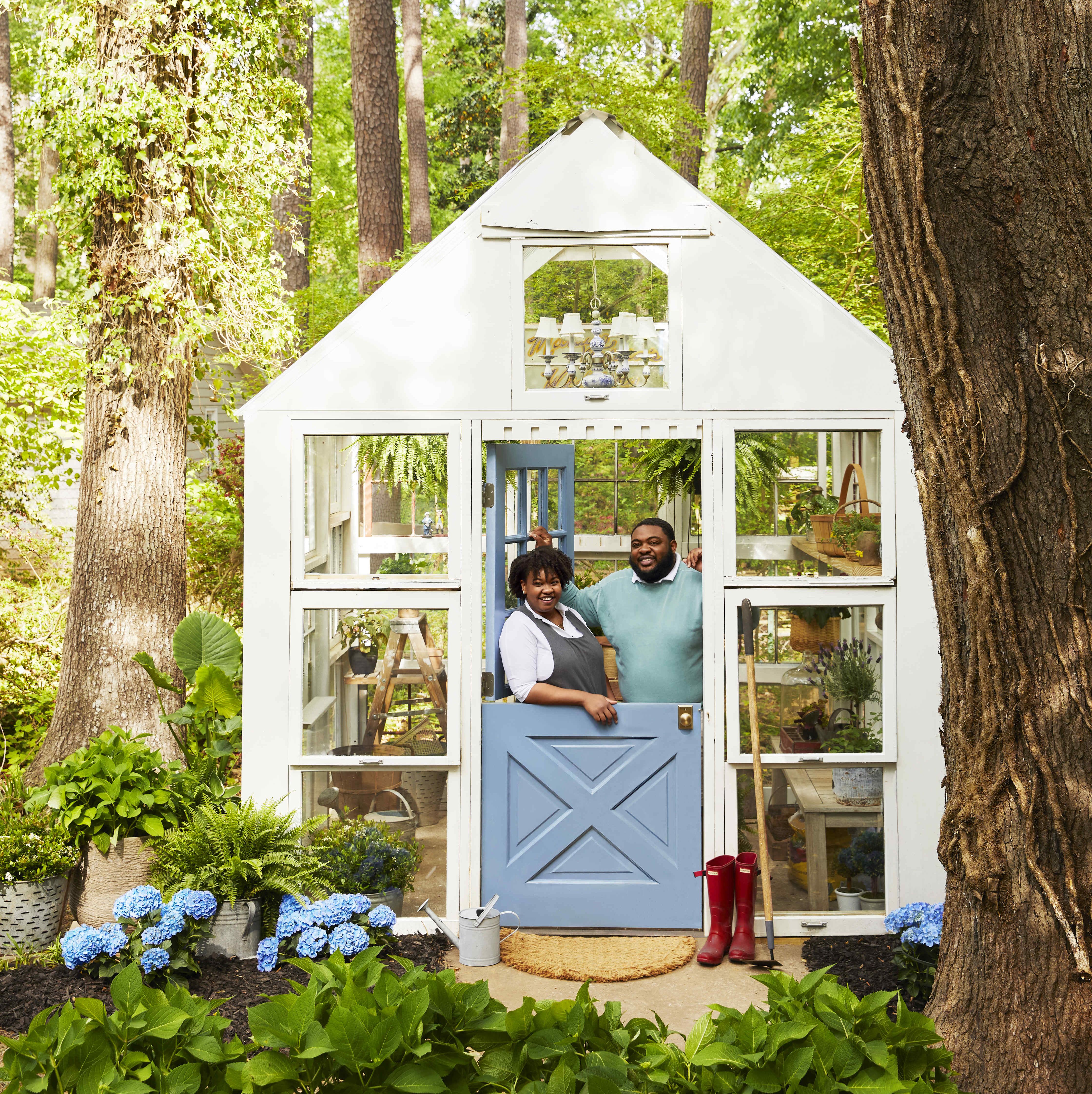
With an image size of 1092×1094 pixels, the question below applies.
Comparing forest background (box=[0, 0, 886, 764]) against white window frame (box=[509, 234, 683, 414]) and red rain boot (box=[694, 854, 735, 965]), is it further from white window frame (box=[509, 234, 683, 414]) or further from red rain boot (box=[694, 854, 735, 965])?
red rain boot (box=[694, 854, 735, 965])

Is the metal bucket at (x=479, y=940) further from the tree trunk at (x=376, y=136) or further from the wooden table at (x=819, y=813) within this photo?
the tree trunk at (x=376, y=136)

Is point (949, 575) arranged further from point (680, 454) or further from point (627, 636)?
point (680, 454)

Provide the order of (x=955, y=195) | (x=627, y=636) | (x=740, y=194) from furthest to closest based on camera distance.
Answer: (x=740, y=194) → (x=627, y=636) → (x=955, y=195)

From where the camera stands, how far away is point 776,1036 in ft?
7.41

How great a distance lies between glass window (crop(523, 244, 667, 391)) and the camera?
5105 millimetres

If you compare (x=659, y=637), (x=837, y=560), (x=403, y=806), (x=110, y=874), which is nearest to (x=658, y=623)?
(x=659, y=637)

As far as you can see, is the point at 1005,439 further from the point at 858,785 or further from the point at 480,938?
the point at 480,938

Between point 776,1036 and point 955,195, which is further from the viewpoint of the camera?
point 955,195

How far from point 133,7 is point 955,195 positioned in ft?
Result: 17.6

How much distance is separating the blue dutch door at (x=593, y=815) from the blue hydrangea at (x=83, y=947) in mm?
1695

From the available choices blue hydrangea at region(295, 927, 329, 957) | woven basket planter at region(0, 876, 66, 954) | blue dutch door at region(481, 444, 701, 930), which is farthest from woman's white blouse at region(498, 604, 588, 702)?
woven basket planter at region(0, 876, 66, 954)

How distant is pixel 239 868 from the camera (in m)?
4.69

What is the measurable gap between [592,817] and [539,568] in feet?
4.07

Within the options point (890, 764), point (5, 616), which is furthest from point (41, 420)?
point (890, 764)
